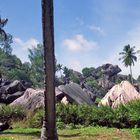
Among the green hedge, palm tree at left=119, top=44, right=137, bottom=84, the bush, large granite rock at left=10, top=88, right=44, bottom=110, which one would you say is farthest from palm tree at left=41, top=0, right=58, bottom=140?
palm tree at left=119, top=44, right=137, bottom=84

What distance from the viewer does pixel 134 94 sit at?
40094 millimetres

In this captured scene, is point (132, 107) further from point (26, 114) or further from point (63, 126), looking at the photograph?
point (26, 114)

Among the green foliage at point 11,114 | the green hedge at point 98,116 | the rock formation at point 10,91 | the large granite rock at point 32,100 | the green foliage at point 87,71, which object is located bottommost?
the green hedge at point 98,116

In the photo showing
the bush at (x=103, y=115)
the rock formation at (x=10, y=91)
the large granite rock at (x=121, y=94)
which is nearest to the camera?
the bush at (x=103, y=115)

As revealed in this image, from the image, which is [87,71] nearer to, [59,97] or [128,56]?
[128,56]

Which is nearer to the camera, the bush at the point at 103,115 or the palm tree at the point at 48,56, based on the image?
the palm tree at the point at 48,56

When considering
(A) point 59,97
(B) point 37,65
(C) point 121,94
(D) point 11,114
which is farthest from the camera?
(B) point 37,65

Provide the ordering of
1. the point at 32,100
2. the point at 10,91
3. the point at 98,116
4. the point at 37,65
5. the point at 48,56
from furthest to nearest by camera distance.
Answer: the point at 37,65
the point at 10,91
the point at 32,100
the point at 98,116
the point at 48,56

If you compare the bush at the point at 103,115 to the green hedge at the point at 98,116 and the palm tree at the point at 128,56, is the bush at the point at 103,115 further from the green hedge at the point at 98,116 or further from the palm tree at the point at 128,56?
the palm tree at the point at 128,56

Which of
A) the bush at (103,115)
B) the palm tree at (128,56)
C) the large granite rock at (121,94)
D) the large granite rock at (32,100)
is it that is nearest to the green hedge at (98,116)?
the bush at (103,115)

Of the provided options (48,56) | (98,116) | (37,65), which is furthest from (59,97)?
(37,65)

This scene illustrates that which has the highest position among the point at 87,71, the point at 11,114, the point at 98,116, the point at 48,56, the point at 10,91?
the point at 87,71

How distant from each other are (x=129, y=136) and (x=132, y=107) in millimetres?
5805

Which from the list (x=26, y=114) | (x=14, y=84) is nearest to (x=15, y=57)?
(x=14, y=84)
